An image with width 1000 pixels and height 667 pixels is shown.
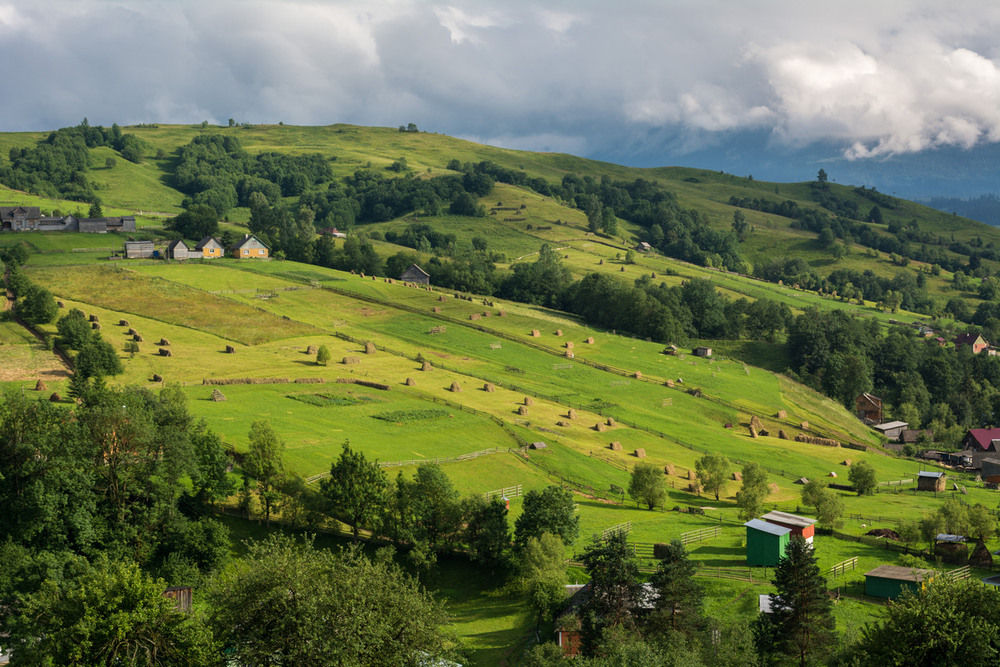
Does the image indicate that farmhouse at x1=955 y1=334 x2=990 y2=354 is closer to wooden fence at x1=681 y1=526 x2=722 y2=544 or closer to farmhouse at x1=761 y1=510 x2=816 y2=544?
wooden fence at x1=681 y1=526 x2=722 y2=544

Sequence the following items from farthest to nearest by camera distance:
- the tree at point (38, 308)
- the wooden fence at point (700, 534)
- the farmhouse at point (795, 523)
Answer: the tree at point (38, 308) < the wooden fence at point (700, 534) < the farmhouse at point (795, 523)

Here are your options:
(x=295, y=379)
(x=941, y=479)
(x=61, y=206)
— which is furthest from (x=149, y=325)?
(x=61, y=206)

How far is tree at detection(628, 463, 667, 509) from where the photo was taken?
69.2 meters

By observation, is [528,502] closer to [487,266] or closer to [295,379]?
[295,379]

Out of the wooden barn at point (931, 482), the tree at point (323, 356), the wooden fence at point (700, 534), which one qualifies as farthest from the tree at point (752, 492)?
the tree at point (323, 356)

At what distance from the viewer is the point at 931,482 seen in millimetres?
85312

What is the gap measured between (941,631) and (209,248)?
137838mm

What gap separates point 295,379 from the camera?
90688 millimetres

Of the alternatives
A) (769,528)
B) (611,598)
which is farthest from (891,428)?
(611,598)

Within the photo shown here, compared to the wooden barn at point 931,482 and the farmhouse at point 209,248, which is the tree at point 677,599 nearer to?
the wooden barn at point 931,482

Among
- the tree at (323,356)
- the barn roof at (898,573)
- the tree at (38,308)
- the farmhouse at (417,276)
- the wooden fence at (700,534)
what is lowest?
the wooden fence at (700,534)

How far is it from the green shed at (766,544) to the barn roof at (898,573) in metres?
5.36

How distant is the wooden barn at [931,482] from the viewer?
84812 millimetres

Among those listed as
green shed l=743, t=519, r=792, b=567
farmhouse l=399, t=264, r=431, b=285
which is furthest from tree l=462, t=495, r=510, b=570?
farmhouse l=399, t=264, r=431, b=285
